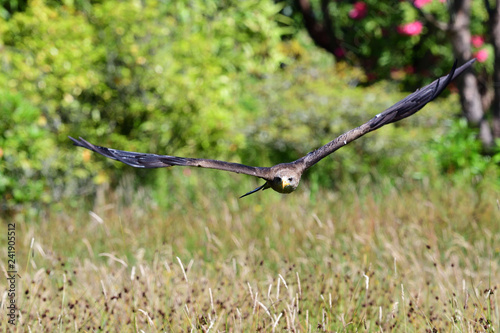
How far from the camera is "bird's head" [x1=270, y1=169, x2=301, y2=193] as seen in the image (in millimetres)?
2629

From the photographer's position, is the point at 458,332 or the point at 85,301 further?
the point at 85,301

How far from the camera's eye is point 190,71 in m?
6.83

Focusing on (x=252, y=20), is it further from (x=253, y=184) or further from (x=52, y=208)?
(x=52, y=208)

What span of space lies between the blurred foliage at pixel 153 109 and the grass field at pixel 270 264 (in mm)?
619

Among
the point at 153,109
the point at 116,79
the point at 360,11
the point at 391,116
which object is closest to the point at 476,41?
the point at 360,11

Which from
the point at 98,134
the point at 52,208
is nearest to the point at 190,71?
the point at 98,134

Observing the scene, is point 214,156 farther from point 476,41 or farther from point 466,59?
point 476,41

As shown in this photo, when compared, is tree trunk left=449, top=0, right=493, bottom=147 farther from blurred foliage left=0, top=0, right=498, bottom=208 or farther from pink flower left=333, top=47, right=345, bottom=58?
pink flower left=333, top=47, right=345, bottom=58

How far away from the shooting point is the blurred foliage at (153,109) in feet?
20.3

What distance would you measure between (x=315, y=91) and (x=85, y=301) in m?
4.73

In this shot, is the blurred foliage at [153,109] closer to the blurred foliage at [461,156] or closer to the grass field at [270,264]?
the blurred foliage at [461,156]

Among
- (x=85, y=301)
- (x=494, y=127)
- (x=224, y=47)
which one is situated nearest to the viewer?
(x=85, y=301)

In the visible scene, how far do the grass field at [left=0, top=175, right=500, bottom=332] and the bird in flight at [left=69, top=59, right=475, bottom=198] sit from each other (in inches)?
18.3

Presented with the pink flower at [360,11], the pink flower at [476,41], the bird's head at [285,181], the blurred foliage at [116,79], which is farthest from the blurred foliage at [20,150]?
the pink flower at [476,41]
